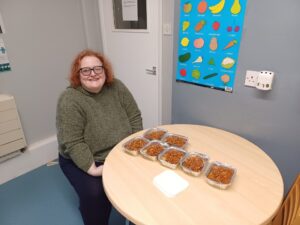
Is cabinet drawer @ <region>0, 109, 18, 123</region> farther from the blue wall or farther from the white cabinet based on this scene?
the blue wall

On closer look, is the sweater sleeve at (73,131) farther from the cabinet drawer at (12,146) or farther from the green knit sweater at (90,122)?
the cabinet drawer at (12,146)

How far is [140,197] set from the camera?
2.95ft

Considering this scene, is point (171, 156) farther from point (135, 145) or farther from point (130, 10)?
point (130, 10)

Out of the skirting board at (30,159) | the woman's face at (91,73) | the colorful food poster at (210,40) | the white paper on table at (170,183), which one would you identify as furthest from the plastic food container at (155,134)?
the skirting board at (30,159)

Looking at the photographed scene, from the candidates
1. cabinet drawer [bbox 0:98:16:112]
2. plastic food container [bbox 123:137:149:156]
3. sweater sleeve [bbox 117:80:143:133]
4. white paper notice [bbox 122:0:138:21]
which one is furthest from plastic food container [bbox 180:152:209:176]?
cabinet drawer [bbox 0:98:16:112]

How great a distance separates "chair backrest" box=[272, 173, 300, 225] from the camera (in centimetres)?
84

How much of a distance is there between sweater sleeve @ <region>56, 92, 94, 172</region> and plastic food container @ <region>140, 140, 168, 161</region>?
1.10 ft

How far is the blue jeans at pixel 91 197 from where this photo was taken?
1.23 metres

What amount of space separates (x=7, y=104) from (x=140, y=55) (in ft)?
3.94

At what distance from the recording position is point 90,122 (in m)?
1.29

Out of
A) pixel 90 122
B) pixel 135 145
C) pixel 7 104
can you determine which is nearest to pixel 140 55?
→ pixel 90 122

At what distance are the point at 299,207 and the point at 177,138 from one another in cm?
64

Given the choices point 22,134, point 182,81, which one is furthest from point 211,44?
point 22,134

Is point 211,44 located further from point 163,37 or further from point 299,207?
point 299,207
